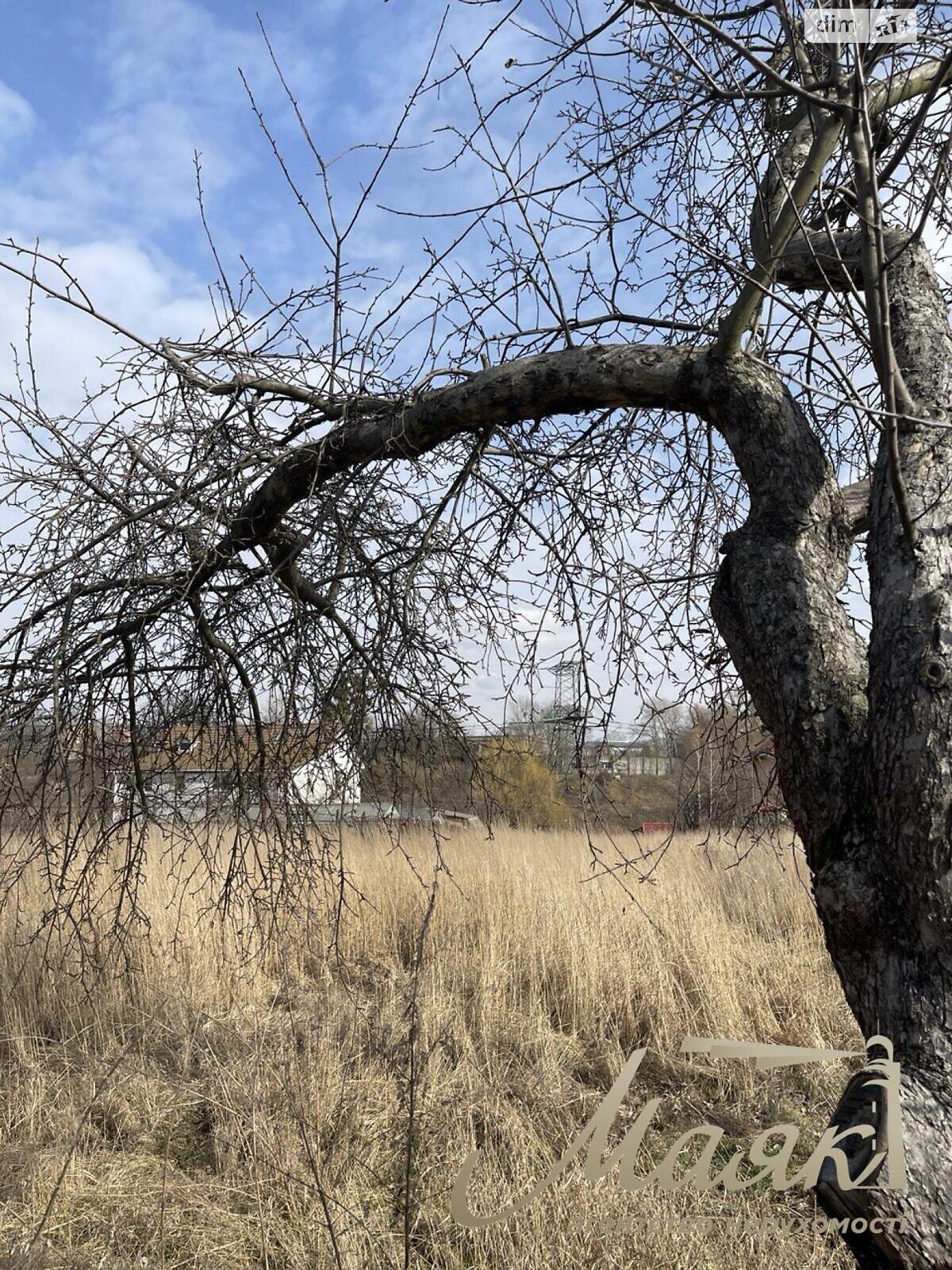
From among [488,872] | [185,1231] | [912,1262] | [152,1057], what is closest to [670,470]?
[912,1262]

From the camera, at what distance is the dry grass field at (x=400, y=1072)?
2.75 meters

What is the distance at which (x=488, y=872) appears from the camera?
679 cm

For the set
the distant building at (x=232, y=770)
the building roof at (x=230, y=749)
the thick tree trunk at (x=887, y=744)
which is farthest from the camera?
the building roof at (x=230, y=749)

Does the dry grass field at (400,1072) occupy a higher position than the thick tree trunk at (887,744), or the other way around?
the thick tree trunk at (887,744)

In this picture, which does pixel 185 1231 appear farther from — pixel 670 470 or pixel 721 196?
pixel 721 196

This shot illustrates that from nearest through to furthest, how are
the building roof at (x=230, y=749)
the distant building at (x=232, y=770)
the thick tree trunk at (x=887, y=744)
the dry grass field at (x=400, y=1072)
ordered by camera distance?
the thick tree trunk at (x=887, y=744), the dry grass field at (x=400, y=1072), the distant building at (x=232, y=770), the building roof at (x=230, y=749)

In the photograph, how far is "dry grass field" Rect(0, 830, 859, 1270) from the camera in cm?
275

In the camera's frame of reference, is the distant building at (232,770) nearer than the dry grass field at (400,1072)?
No

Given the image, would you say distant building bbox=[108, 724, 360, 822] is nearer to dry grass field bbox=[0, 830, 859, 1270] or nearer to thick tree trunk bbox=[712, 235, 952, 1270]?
dry grass field bbox=[0, 830, 859, 1270]

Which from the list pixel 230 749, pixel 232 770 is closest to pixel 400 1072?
pixel 232 770

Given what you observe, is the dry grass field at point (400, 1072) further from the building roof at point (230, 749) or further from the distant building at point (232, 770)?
the building roof at point (230, 749)

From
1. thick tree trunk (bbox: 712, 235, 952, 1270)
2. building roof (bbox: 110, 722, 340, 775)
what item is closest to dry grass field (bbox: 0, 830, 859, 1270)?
building roof (bbox: 110, 722, 340, 775)

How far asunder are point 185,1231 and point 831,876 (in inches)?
96.3

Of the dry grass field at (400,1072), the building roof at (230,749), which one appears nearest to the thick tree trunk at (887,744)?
the dry grass field at (400,1072)
